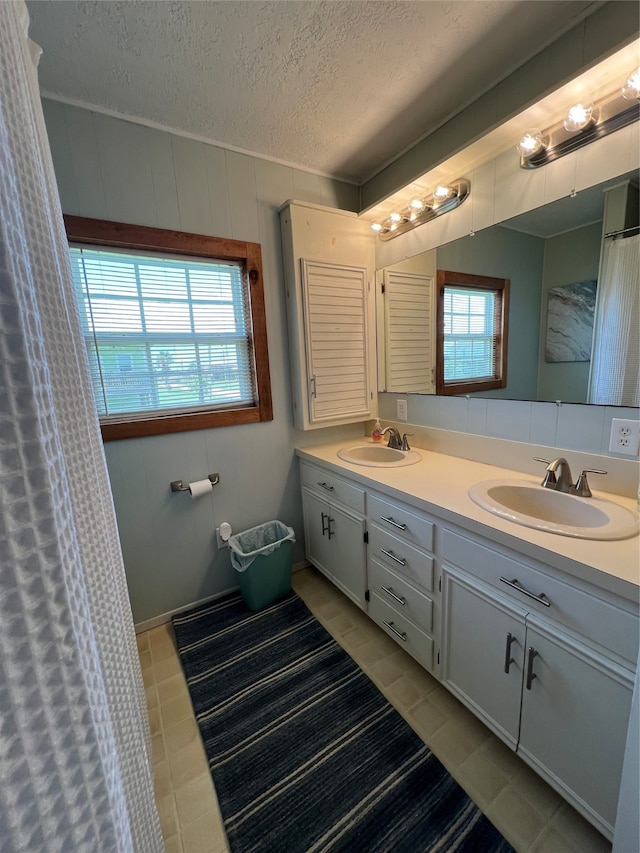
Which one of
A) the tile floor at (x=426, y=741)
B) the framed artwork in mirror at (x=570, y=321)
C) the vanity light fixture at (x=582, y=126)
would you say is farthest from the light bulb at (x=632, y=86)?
the tile floor at (x=426, y=741)

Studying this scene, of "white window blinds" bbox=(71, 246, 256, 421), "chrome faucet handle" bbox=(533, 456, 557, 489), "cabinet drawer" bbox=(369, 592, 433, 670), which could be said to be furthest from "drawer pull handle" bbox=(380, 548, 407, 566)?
"white window blinds" bbox=(71, 246, 256, 421)

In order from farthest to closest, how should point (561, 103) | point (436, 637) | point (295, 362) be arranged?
point (295, 362)
point (436, 637)
point (561, 103)

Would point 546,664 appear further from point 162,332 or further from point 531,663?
point 162,332

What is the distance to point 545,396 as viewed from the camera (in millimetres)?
1402

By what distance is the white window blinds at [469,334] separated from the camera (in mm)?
1597

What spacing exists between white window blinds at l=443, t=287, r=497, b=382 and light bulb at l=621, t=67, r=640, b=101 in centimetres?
68

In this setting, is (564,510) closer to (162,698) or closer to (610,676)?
(610,676)

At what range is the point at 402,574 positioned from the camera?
1.46 m

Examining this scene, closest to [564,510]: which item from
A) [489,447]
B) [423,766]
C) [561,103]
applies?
[489,447]

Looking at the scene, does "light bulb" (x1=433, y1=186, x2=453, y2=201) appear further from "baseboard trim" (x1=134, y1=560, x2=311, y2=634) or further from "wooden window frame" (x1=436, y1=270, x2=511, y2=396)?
"baseboard trim" (x1=134, y1=560, x2=311, y2=634)

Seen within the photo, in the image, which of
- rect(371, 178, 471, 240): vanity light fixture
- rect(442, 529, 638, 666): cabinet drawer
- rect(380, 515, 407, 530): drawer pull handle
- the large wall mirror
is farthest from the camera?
rect(371, 178, 471, 240): vanity light fixture

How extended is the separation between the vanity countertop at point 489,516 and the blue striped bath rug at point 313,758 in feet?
2.70

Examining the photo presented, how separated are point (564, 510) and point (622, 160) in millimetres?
1208

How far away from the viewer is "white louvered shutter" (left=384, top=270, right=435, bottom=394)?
6.25 ft
